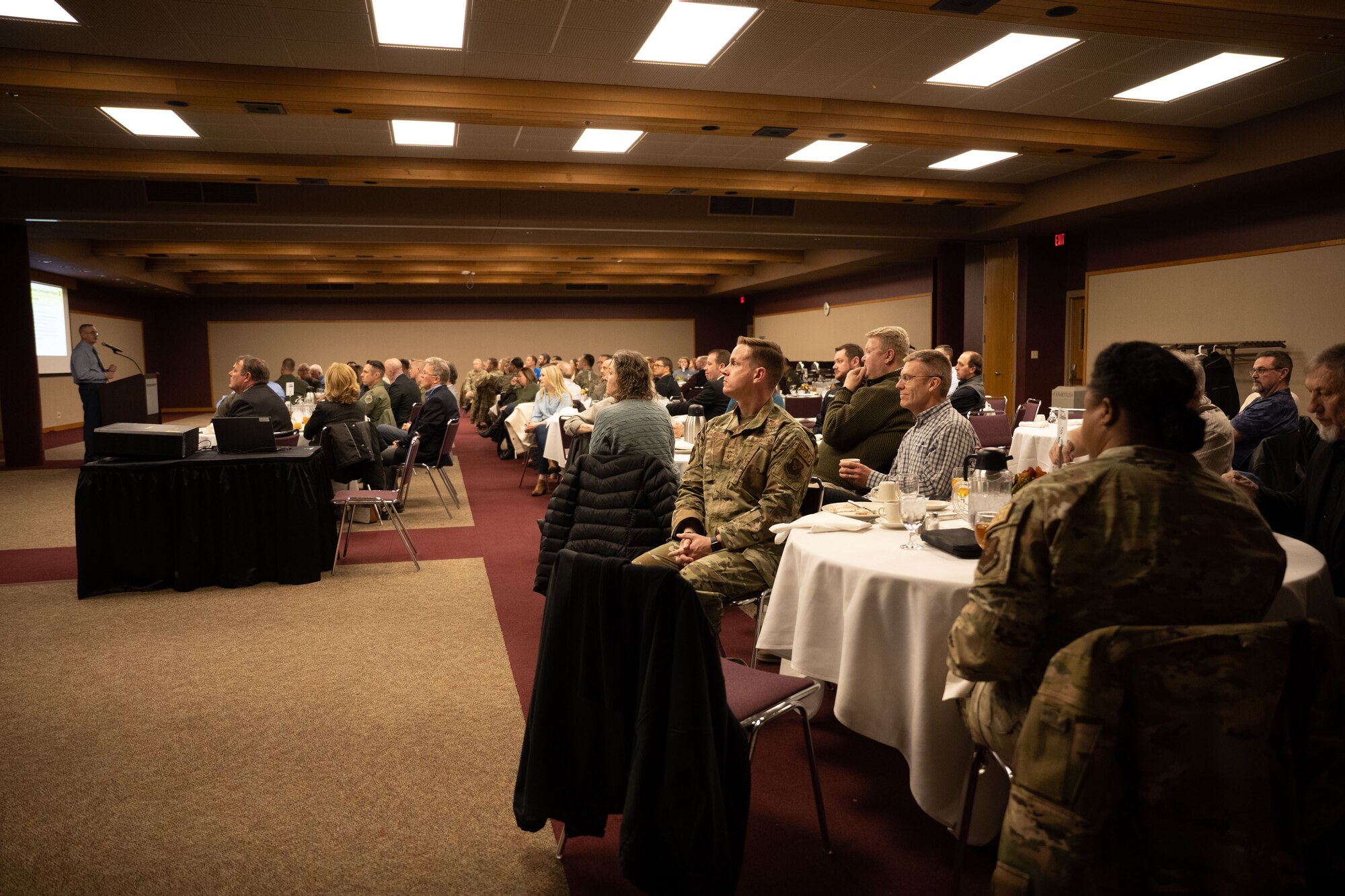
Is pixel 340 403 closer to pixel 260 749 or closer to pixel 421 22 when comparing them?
pixel 421 22

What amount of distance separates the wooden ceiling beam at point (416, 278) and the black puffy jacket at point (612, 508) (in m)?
16.1

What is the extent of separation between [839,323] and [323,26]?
14093mm

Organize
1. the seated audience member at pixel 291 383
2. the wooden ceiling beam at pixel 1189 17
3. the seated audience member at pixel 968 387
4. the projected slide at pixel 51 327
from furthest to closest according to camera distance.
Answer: the projected slide at pixel 51 327
the seated audience member at pixel 291 383
the seated audience member at pixel 968 387
the wooden ceiling beam at pixel 1189 17

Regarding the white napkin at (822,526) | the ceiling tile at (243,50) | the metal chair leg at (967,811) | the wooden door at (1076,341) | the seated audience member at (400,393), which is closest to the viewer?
the metal chair leg at (967,811)

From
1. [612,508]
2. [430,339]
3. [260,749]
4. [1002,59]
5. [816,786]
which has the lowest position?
[260,749]

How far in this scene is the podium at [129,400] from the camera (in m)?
9.66

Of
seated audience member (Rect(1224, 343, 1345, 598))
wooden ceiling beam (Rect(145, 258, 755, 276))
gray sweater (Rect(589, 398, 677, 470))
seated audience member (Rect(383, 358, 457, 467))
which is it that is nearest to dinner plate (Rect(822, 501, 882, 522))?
seated audience member (Rect(1224, 343, 1345, 598))

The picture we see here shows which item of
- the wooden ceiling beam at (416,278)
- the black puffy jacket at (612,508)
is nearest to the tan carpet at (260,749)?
the black puffy jacket at (612,508)

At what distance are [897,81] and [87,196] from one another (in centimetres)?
926

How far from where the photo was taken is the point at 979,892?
7.09ft

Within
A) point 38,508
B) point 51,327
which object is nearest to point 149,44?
point 38,508

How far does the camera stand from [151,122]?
25.4 feet

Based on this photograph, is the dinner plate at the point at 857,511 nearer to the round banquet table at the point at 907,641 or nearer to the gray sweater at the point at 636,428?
the round banquet table at the point at 907,641

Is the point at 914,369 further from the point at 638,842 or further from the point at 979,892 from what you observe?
the point at 638,842
